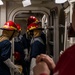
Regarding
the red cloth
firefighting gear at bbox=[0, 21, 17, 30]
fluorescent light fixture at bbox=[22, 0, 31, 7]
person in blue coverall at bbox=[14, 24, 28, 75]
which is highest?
fluorescent light fixture at bbox=[22, 0, 31, 7]

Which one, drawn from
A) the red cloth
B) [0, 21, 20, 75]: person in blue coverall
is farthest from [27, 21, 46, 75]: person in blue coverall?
the red cloth

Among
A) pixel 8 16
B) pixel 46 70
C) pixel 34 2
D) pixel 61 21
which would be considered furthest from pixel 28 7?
pixel 46 70

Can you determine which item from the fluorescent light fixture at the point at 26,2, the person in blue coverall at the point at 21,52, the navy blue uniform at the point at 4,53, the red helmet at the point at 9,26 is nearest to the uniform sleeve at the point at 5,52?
the navy blue uniform at the point at 4,53

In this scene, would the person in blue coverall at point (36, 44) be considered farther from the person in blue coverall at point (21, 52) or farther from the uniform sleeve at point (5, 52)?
the person in blue coverall at point (21, 52)

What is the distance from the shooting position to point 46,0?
3.03 m

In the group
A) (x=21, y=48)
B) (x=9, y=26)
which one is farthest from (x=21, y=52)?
(x=9, y=26)

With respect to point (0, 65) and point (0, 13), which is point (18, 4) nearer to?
point (0, 13)

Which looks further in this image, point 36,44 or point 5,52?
point 36,44

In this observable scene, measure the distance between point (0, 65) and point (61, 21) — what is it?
3.24ft

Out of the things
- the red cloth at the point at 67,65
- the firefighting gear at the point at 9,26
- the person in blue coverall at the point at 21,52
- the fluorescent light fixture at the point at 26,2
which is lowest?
the person in blue coverall at the point at 21,52

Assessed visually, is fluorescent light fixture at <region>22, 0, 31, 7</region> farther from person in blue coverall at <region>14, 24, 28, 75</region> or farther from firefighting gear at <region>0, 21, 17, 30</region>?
person in blue coverall at <region>14, 24, 28, 75</region>

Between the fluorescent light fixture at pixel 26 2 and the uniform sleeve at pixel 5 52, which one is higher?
the fluorescent light fixture at pixel 26 2

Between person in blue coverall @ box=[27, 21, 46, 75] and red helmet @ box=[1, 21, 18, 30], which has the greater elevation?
red helmet @ box=[1, 21, 18, 30]

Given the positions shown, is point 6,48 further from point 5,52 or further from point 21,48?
point 21,48
